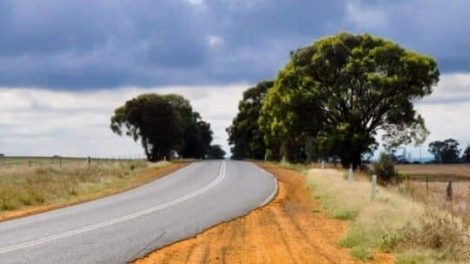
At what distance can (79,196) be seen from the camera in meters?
35.6

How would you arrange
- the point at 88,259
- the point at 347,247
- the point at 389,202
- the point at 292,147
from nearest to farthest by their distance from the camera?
the point at 88,259, the point at 347,247, the point at 389,202, the point at 292,147

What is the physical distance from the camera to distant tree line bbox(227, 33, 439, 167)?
60219mm

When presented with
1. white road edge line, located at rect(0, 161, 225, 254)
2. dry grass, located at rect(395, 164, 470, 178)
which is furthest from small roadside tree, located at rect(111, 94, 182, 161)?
white road edge line, located at rect(0, 161, 225, 254)

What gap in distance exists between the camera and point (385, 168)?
5347 cm

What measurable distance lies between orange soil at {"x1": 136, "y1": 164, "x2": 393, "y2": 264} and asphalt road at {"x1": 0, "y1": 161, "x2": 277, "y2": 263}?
567 mm

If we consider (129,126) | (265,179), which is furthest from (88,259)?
(129,126)

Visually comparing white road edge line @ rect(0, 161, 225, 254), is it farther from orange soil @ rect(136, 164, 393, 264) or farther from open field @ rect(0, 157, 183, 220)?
open field @ rect(0, 157, 183, 220)

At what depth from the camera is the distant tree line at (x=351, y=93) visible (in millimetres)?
60219

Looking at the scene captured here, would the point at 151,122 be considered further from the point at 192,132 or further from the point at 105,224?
Result: the point at 105,224

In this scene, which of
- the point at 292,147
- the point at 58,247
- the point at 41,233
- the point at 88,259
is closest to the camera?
the point at 88,259

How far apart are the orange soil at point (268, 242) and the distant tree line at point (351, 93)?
34.3 m

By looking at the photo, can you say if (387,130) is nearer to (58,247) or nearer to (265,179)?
(265,179)

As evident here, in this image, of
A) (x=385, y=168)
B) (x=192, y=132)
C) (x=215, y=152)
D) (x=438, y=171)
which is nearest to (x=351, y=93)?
(x=385, y=168)

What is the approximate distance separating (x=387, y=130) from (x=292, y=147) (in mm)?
16321
